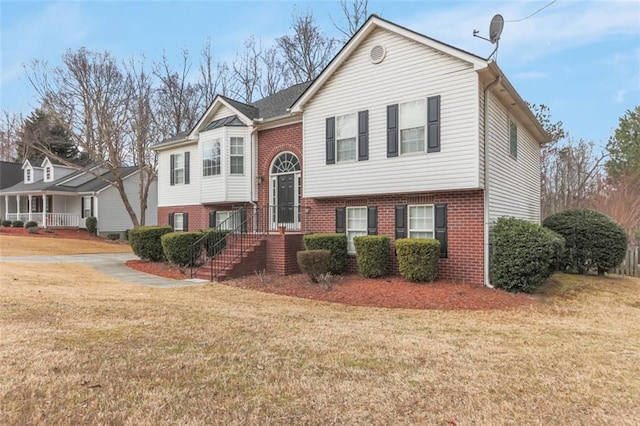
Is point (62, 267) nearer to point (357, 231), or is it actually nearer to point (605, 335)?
point (357, 231)

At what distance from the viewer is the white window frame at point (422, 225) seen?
10797 millimetres

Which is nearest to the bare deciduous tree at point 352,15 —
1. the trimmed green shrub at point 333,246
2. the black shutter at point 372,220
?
the black shutter at point 372,220

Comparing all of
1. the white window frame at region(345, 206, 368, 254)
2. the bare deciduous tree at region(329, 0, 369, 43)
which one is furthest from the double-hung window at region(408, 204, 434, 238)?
the bare deciduous tree at region(329, 0, 369, 43)

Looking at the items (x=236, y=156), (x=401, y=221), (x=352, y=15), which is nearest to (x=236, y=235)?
(x=236, y=156)

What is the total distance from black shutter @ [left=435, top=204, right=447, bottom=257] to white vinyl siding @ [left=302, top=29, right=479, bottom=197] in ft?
2.20

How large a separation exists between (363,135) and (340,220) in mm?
2736

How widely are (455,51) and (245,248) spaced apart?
8004 mm

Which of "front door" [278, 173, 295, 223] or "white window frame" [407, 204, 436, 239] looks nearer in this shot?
"white window frame" [407, 204, 436, 239]

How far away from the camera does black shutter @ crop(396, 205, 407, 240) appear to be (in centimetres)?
1118

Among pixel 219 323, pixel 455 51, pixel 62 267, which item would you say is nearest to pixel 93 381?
pixel 219 323

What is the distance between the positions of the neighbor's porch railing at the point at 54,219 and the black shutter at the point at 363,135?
27.7 m

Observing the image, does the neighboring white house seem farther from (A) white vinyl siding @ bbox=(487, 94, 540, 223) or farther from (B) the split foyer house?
(A) white vinyl siding @ bbox=(487, 94, 540, 223)

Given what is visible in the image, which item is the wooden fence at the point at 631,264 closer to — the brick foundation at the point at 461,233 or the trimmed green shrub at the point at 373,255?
→ the brick foundation at the point at 461,233

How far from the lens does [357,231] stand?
480 inches
